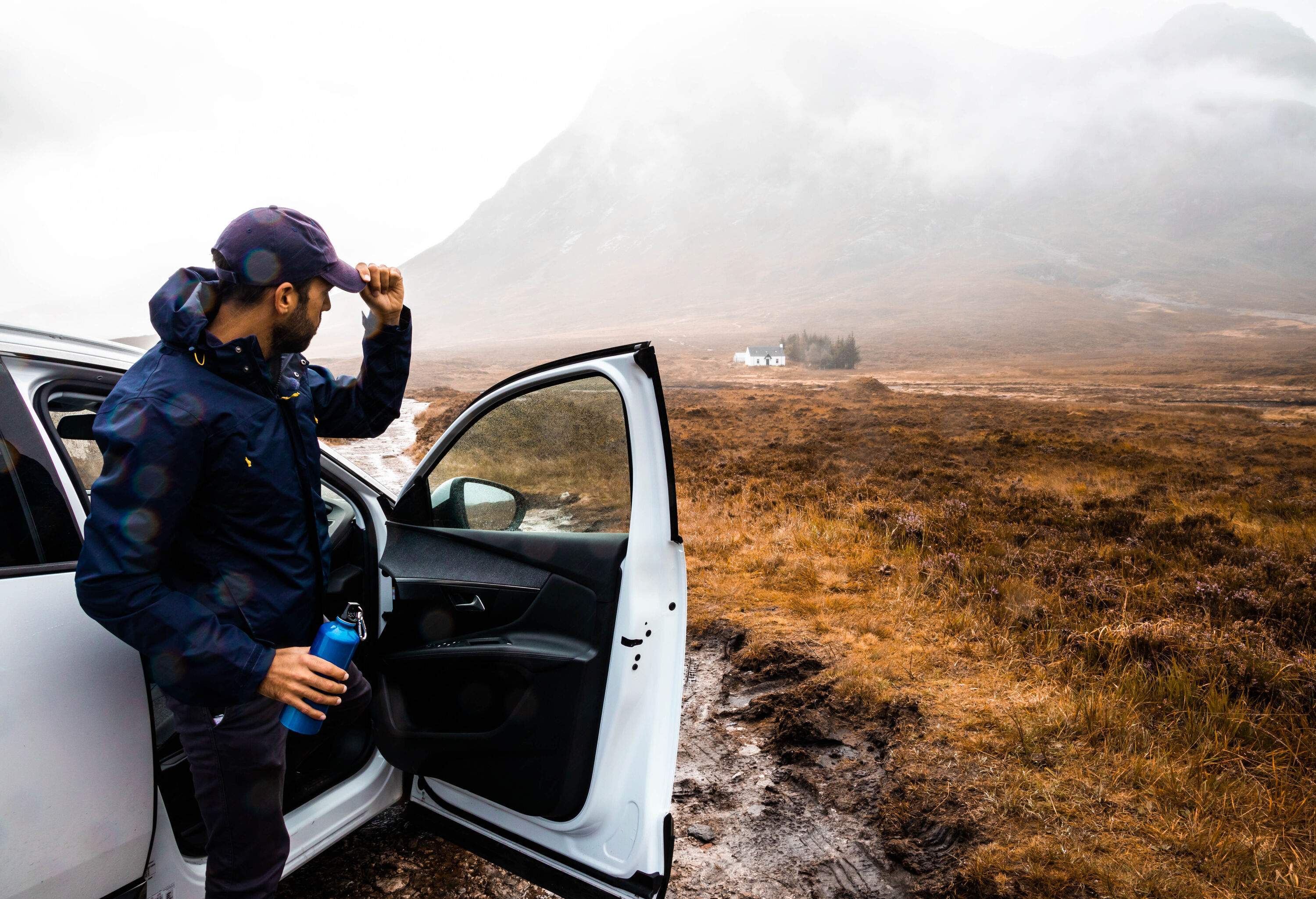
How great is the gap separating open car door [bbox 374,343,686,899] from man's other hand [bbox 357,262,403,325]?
44 centimetres

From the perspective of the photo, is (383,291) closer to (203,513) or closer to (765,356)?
(203,513)

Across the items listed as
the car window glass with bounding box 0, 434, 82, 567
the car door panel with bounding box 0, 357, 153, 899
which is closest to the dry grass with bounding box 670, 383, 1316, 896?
the car door panel with bounding box 0, 357, 153, 899

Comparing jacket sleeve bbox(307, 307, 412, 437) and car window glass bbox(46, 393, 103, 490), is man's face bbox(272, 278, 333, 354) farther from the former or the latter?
car window glass bbox(46, 393, 103, 490)

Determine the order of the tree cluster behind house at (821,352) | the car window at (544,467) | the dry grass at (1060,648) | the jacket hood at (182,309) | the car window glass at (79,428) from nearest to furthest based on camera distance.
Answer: the jacket hood at (182,309), the car window glass at (79,428), the car window at (544,467), the dry grass at (1060,648), the tree cluster behind house at (821,352)

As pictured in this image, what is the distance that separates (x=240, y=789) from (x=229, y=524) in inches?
27.1

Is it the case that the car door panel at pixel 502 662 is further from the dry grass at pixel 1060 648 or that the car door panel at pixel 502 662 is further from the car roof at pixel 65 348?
the dry grass at pixel 1060 648

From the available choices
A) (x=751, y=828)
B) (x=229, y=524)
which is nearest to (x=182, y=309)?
(x=229, y=524)

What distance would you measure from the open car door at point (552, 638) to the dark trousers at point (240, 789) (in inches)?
22.1

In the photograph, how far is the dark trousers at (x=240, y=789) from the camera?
1.70 metres

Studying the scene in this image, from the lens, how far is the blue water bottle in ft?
5.43

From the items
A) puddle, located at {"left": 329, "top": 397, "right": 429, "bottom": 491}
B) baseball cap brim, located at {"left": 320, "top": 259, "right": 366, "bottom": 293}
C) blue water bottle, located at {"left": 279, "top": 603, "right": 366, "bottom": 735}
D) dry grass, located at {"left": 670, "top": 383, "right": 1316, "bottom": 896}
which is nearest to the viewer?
blue water bottle, located at {"left": 279, "top": 603, "right": 366, "bottom": 735}

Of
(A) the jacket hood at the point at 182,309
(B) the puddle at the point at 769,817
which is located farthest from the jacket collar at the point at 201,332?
(B) the puddle at the point at 769,817

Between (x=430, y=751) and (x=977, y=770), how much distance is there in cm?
229

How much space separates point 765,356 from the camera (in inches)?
3529
